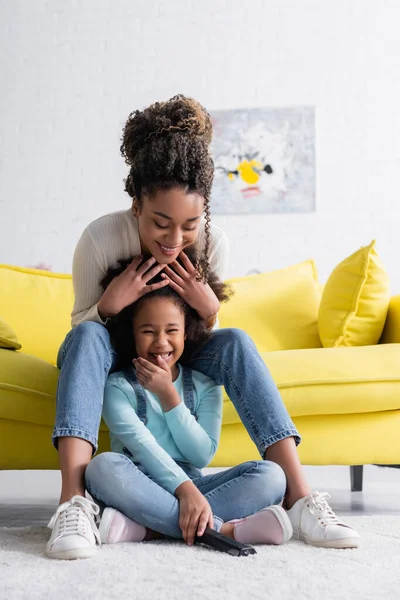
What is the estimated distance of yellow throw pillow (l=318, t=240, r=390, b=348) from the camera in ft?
8.22

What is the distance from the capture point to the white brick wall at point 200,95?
4012mm

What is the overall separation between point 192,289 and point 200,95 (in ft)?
8.12

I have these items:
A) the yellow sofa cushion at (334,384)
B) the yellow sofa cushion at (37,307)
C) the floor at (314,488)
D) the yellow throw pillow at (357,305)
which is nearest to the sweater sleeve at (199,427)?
the yellow sofa cushion at (334,384)

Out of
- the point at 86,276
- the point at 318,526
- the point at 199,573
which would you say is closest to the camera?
the point at 199,573

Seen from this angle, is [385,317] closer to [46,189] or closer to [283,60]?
[283,60]

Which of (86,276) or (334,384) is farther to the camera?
(334,384)

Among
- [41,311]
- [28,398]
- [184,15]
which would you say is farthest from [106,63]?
[28,398]

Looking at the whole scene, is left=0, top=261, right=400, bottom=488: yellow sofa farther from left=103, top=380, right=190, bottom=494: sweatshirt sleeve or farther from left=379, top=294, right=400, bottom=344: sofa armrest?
left=103, top=380, right=190, bottom=494: sweatshirt sleeve

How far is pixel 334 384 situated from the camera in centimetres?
211

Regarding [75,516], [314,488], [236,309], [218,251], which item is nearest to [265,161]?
[236,309]

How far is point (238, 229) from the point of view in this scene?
4.04 metres

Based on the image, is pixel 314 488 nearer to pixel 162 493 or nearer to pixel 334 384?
pixel 334 384

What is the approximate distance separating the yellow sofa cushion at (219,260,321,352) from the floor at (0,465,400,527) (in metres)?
0.55

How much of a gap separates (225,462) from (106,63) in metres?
2.76
